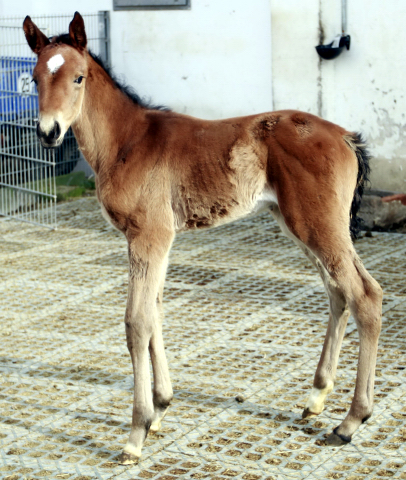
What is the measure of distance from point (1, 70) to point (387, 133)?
5188mm

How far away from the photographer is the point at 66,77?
390 cm

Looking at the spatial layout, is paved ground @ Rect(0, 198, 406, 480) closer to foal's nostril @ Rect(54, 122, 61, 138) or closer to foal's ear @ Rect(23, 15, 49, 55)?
foal's nostril @ Rect(54, 122, 61, 138)

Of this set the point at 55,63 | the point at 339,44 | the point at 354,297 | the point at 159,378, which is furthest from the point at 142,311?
the point at 339,44

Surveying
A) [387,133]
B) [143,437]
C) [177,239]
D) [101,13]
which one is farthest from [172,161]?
[101,13]

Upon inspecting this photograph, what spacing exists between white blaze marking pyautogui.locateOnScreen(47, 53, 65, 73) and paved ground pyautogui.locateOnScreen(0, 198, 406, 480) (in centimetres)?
202

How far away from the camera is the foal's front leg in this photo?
3926 mm

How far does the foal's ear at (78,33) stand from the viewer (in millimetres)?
3957

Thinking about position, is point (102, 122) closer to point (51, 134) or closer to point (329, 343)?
point (51, 134)

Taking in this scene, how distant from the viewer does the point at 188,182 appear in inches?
161

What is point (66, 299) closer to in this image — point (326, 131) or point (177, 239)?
point (177, 239)

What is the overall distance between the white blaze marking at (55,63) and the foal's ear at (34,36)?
0.18 metres

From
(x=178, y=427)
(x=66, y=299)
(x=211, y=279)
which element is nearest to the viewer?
(x=178, y=427)

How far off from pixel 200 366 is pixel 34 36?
2426 mm

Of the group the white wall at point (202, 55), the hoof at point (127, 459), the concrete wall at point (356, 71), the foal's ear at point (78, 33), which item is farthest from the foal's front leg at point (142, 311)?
the white wall at point (202, 55)
